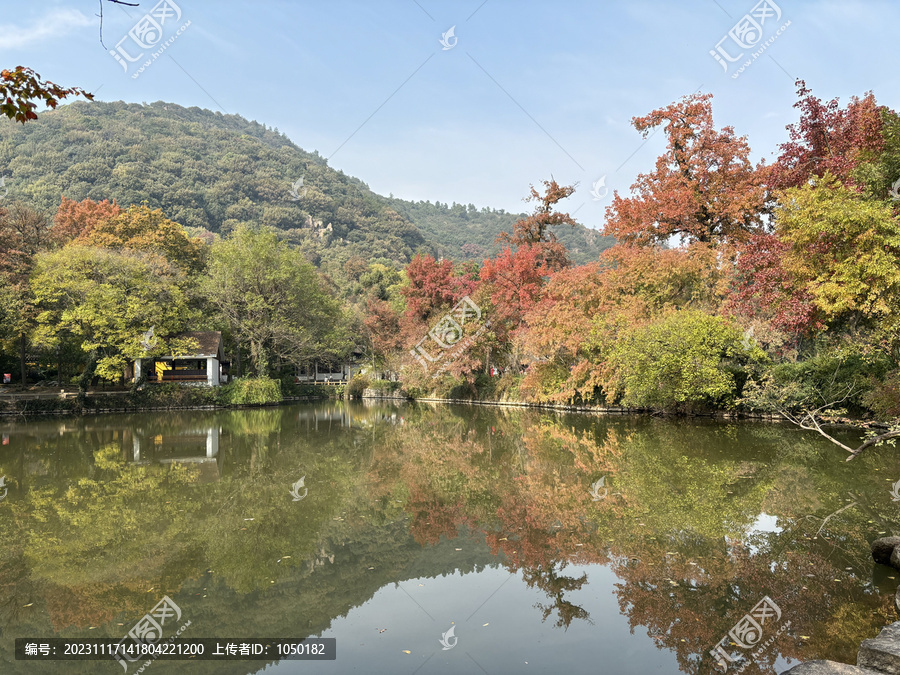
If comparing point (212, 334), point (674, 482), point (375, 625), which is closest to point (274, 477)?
point (375, 625)

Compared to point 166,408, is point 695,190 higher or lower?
higher

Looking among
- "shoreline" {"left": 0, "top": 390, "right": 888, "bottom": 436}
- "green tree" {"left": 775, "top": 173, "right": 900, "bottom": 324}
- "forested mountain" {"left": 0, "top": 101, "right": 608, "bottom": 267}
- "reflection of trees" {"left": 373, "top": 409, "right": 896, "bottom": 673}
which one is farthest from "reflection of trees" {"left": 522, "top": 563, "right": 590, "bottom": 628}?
"forested mountain" {"left": 0, "top": 101, "right": 608, "bottom": 267}

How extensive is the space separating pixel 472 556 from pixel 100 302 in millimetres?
26513

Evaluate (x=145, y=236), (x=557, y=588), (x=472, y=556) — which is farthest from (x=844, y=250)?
(x=145, y=236)

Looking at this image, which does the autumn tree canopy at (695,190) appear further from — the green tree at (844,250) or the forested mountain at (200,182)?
the forested mountain at (200,182)

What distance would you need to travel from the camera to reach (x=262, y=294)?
1243 inches

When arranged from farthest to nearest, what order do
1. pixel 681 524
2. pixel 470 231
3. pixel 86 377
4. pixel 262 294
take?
pixel 470 231 → pixel 262 294 → pixel 86 377 → pixel 681 524

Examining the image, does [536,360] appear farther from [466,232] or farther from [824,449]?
[466,232]

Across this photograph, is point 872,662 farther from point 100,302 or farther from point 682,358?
point 100,302

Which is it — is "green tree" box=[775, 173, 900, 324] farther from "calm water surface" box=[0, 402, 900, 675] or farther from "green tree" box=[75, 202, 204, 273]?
"green tree" box=[75, 202, 204, 273]

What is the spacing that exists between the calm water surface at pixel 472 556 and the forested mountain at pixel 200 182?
1655 inches

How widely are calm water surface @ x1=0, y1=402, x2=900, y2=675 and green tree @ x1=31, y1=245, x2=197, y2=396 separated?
15.8 m

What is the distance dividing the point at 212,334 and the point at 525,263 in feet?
63.0

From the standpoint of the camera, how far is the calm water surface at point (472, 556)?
4.42 meters
